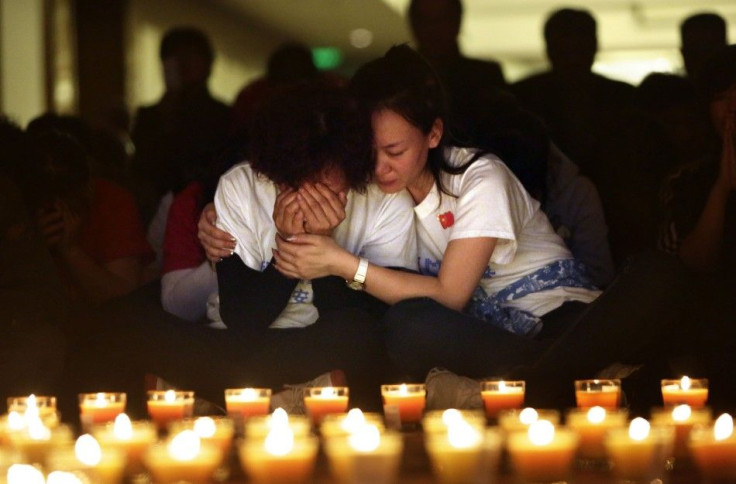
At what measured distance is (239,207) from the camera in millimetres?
3623

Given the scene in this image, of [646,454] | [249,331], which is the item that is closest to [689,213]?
[249,331]

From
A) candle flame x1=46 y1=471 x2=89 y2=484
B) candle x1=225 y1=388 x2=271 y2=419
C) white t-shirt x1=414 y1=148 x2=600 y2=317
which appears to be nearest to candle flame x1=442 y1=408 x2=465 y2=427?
candle x1=225 y1=388 x2=271 y2=419

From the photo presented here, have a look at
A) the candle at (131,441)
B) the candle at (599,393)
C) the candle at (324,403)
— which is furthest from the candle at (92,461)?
the candle at (599,393)

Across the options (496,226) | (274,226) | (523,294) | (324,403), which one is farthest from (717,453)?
(274,226)

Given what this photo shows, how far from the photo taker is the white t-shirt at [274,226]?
3.62 m

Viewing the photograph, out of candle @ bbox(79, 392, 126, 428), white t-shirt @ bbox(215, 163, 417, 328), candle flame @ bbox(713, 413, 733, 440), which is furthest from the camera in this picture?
white t-shirt @ bbox(215, 163, 417, 328)

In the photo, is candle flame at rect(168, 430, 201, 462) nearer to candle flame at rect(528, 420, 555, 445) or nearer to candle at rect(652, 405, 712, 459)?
candle flame at rect(528, 420, 555, 445)

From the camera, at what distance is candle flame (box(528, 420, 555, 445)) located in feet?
7.09

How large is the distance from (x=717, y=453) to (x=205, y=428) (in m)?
0.90

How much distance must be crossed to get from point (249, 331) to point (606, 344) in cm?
94

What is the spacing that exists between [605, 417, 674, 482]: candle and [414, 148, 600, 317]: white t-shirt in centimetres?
129

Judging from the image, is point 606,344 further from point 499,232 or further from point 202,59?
point 202,59

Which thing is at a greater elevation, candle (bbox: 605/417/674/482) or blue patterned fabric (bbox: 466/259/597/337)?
blue patterned fabric (bbox: 466/259/597/337)

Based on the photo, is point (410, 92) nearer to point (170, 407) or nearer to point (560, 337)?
point (560, 337)
